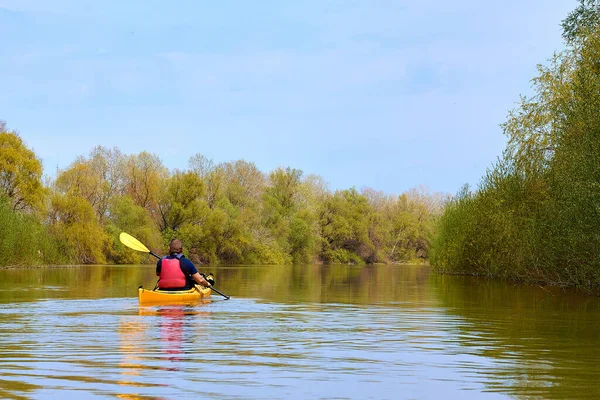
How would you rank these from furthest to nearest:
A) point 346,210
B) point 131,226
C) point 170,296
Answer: point 346,210, point 131,226, point 170,296

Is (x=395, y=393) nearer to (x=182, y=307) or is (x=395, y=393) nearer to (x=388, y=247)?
(x=182, y=307)

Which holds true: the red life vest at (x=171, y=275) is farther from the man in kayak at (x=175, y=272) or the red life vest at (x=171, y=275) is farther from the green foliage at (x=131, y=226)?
the green foliage at (x=131, y=226)

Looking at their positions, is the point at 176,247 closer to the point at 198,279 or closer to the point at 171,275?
the point at 171,275

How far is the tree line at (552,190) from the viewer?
22.4 metres

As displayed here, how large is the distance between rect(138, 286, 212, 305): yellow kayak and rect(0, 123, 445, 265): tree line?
25.0 metres

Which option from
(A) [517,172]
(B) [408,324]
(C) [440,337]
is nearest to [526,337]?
(C) [440,337]

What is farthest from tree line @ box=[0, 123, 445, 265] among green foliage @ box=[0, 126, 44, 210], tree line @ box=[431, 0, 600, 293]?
tree line @ box=[431, 0, 600, 293]

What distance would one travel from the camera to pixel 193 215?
2896 inches

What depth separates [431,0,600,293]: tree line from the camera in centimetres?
2239

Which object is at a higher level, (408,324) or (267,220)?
(267,220)

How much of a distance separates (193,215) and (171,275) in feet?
181

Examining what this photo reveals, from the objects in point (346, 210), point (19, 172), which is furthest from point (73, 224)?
point (346, 210)

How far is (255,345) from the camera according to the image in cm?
1128

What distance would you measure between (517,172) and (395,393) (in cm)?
2615
